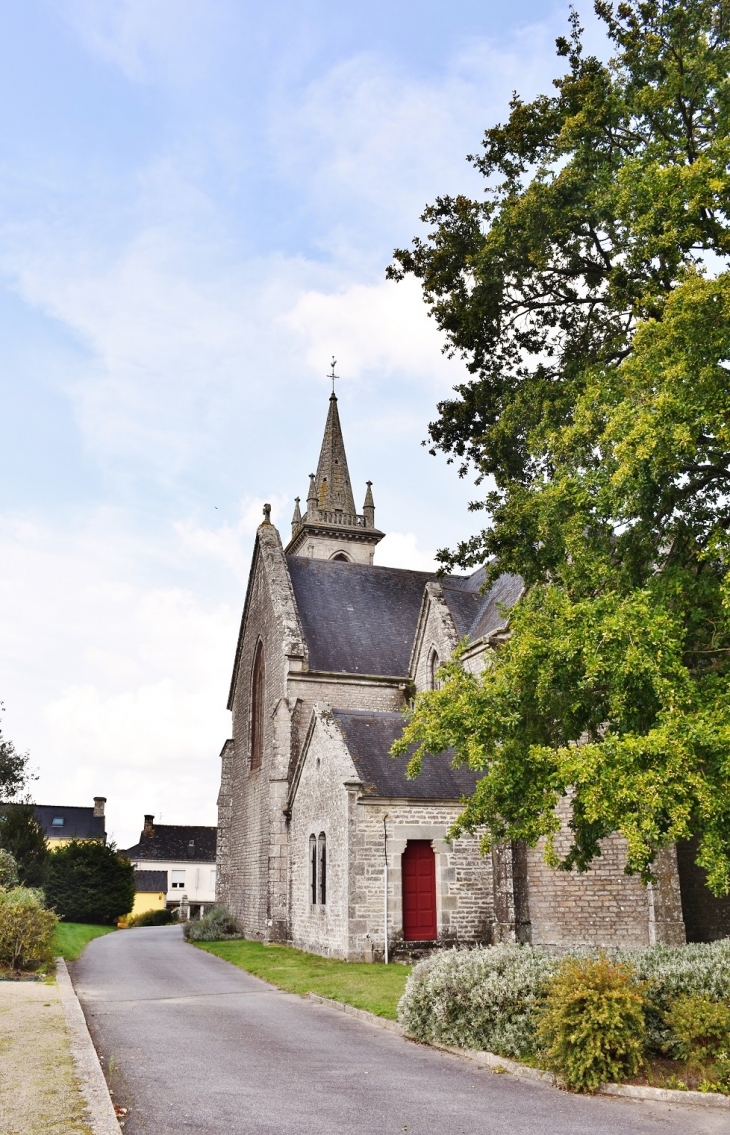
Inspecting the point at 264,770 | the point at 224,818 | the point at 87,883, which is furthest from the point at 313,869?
the point at 87,883

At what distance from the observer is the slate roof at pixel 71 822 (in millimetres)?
66688

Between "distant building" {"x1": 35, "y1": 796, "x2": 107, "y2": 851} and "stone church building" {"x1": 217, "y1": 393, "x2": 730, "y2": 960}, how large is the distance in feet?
124

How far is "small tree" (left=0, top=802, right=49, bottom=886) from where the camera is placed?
3703cm

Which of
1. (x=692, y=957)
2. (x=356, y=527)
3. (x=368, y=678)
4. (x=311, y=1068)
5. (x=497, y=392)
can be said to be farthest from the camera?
(x=356, y=527)

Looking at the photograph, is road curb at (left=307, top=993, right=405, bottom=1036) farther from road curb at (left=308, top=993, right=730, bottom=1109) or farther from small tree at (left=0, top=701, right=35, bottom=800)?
small tree at (left=0, top=701, right=35, bottom=800)

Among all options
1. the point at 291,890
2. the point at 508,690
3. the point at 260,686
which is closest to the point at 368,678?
the point at 260,686

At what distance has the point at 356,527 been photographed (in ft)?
144

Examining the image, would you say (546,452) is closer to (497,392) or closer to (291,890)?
(497,392)

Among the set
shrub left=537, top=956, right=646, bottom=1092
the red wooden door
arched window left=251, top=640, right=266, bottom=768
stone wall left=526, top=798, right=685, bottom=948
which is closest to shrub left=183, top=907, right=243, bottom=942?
arched window left=251, top=640, right=266, bottom=768

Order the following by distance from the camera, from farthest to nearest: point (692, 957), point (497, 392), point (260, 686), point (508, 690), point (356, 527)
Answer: point (356, 527), point (260, 686), point (497, 392), point (508, 690), point (692, 957)

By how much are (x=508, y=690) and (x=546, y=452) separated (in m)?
4.64

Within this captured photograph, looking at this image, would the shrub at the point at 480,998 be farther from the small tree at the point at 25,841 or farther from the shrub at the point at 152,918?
the shrub at the point at 152,918

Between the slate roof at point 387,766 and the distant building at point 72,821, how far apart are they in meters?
51.1

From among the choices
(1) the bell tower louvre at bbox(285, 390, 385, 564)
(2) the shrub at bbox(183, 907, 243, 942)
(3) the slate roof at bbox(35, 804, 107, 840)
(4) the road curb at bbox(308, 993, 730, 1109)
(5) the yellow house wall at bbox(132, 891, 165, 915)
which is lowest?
(5) the yellow house wall at bbox(132, 891, 165, 915)
